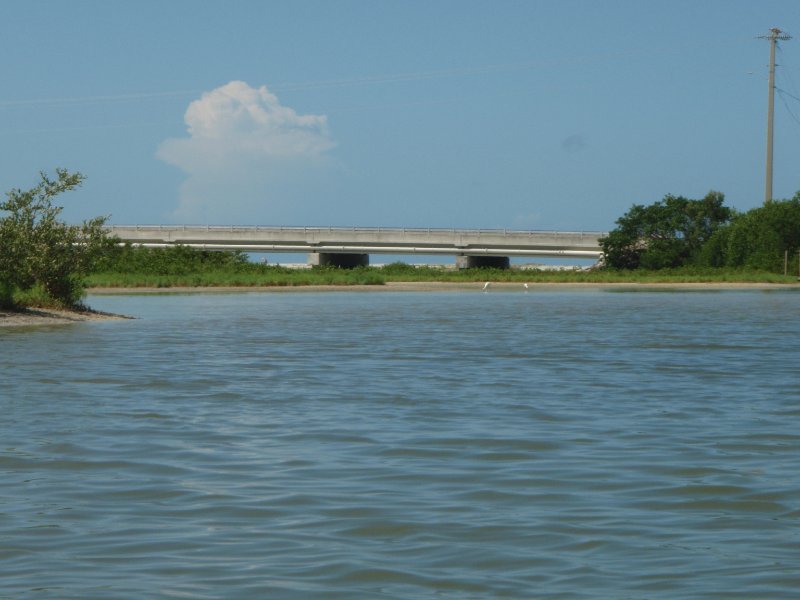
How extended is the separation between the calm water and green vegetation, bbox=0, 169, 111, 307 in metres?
12.9

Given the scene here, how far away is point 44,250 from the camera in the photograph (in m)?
35.4

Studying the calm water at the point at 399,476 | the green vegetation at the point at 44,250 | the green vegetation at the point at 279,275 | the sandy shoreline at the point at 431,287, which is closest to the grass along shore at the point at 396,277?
the green vegetation at the point at 279,275

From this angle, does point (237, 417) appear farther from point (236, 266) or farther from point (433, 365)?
point (236, 266)

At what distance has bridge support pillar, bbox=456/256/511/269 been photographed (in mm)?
106438

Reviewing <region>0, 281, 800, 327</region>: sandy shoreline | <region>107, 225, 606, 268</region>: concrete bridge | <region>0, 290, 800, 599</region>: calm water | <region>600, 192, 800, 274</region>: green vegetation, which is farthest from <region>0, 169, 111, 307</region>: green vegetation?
<region>107, 225, 606, 268</region>: concrete bridge

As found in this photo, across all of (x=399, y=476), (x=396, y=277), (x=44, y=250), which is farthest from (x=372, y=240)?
(x=399, y=476)

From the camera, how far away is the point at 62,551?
7.45m

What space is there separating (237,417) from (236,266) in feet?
227

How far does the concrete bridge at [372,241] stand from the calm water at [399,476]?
81975 mm

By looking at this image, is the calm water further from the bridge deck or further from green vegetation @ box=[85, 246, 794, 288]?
the bridge deck

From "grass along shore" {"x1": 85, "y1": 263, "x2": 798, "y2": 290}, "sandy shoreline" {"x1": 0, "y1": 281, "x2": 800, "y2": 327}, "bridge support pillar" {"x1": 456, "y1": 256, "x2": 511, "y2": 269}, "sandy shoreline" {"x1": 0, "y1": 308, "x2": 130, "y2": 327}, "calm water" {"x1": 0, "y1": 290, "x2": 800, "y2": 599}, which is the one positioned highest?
"bridge support pillar" {"x1": 456, "y1": 256, "x2": 511, "y2": 269}

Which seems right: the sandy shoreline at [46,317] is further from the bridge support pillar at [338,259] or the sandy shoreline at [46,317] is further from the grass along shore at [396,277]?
the bridge support pillar at [338,259]

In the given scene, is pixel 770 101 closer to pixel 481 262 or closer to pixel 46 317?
pixel 481 262

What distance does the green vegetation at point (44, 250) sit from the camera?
35000mm
